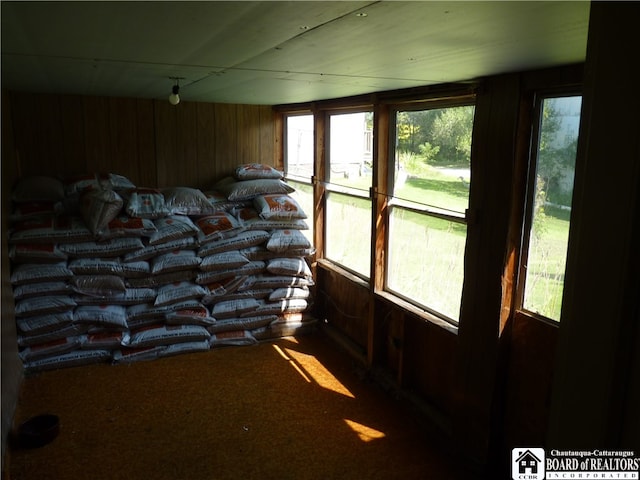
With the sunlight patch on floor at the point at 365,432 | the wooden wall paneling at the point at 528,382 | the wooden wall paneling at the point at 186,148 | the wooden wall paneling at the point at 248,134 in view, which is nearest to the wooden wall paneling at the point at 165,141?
the wooden wall paneling at the point at 186,148

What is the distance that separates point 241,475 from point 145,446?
27.7 inches

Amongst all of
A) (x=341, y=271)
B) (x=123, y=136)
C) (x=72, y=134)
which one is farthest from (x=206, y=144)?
(x=341, y=271)

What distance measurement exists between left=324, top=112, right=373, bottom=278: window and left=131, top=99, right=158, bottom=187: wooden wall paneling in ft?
5.92

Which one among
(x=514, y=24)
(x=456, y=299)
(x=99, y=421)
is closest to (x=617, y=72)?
(x=514, y=24)

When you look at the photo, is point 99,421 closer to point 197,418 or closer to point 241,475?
point 197,418

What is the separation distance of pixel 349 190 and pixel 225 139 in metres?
1.71

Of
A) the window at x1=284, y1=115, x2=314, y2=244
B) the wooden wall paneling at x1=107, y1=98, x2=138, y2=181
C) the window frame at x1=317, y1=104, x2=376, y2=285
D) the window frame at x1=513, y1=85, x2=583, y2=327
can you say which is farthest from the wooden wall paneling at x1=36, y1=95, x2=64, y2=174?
the window frame at x1=513, y1=85, x2=583, y2=327

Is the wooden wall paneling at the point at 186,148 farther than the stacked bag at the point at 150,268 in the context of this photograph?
Yes

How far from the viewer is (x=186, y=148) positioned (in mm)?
5148

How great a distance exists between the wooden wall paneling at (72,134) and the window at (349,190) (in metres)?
2.37

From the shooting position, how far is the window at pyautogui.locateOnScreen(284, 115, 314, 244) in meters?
5.08

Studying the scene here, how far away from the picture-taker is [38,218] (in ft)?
13.6

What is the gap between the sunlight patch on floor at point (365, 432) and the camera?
3.22 m

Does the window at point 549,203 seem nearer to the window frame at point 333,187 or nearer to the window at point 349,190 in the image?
the window frame at point 333,187
